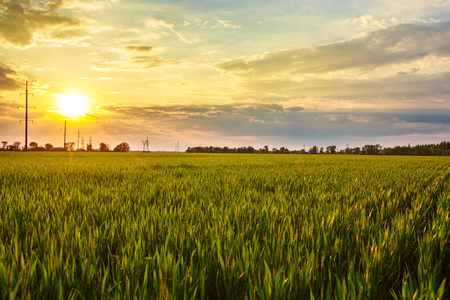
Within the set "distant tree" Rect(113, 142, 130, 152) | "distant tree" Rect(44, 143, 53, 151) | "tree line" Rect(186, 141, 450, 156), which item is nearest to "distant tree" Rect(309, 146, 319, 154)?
"tree line" Rect(186, 141, 450, 156)

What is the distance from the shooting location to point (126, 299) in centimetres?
147

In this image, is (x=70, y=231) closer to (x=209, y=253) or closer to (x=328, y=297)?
(x=209, y=253)

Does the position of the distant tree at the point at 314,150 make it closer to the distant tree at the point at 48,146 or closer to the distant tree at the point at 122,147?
the distant tree at the point at 122,147

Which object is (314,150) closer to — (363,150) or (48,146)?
(363,150)

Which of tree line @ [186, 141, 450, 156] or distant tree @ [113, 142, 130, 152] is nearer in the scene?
tree line @ [186, 141, 450, 156]

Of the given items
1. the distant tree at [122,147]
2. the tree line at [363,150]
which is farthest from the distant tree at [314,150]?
the distant tree at [122,147]

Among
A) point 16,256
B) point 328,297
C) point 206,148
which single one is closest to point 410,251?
point 328,297

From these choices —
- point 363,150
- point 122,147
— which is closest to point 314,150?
point 363,150

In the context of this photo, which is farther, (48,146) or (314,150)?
(48,146)

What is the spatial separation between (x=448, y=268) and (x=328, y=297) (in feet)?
6.15

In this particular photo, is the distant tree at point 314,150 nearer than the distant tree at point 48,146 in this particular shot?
Yes

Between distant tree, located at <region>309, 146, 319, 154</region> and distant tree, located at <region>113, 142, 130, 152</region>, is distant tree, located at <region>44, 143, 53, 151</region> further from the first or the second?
distant tree, located at <region>309, 146, 319, 154</region>

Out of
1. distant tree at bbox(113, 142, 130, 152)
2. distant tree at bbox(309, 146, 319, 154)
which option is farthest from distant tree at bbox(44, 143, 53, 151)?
distant tree at bbox(309, 146, 319, 154)

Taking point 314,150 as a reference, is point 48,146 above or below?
above
